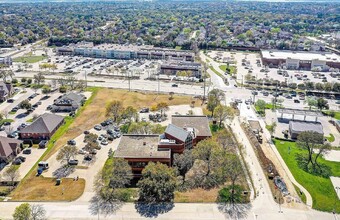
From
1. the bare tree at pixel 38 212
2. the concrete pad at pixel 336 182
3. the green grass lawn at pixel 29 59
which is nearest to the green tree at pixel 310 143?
the concrete pad at pixel 336 182

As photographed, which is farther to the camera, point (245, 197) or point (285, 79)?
point (285, 79)

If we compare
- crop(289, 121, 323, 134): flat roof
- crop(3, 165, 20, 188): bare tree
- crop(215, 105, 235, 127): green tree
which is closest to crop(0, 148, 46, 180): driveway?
crop(3, 165, 20, 188): bare tree

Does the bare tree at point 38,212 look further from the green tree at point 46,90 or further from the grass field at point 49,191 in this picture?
the green tree at point 46,90

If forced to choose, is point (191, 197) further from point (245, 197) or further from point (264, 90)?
point (264, 90)

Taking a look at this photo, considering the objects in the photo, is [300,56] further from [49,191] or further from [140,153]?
[49,191]

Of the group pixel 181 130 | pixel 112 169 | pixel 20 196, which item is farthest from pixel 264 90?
pixel 20 196

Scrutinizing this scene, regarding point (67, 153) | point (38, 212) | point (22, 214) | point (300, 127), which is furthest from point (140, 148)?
point (300, 127)

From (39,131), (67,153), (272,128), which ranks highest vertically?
(67,153)
